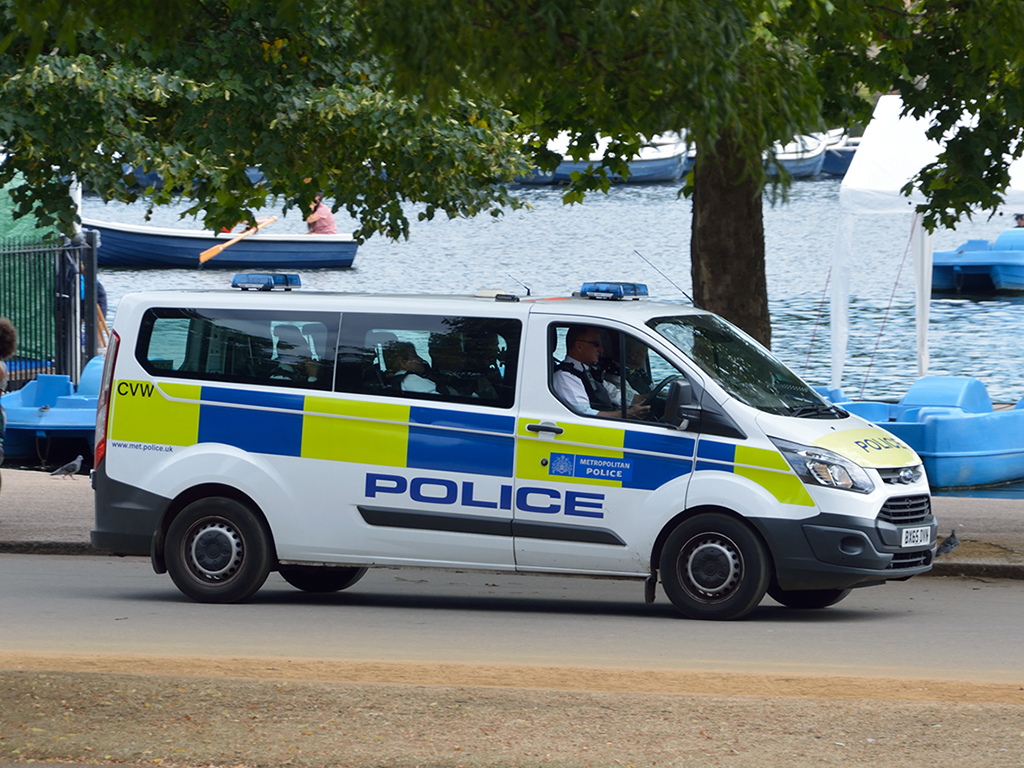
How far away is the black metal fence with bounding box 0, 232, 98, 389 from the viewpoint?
22.1 metres

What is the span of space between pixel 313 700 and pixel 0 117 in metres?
7.66

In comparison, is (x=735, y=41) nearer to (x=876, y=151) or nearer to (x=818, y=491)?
(x=818, y=491)

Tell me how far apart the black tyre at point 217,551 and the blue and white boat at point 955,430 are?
9619 mm

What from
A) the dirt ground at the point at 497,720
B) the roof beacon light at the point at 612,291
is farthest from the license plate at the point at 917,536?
the roof beacon light at the point at 612,291

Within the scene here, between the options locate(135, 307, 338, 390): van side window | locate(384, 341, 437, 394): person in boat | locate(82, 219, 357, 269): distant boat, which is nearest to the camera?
locate(384, 341, 437, 394): person in boat

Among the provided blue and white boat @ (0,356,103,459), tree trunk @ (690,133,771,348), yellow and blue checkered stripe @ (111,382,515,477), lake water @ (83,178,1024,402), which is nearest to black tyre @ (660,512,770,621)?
yellow and blue checkered stripe @ (111,382,515,477)

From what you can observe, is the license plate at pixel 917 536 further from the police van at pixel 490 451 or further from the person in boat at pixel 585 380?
the person in boat at pixel 585 380

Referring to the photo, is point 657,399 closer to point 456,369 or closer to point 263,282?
point 456,369

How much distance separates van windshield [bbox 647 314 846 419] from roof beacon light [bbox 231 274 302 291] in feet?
8.42

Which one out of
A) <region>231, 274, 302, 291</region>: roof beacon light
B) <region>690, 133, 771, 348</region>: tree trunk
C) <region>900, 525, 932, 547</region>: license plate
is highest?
<region>690, 133, 771, 348</region>: tree trunk

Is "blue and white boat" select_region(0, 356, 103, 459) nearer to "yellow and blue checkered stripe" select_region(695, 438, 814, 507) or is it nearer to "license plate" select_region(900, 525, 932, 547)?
"yellow and blue checkered stripe" select_region(695, 438, 814, 507)

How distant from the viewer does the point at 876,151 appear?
57.0 ft

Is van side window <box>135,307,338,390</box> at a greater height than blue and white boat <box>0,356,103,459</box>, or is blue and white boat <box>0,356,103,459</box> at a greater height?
van side window <box>135,307,338,390</box>

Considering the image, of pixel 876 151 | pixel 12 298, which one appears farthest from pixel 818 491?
pixel 12 298
